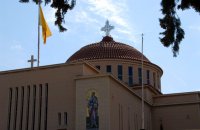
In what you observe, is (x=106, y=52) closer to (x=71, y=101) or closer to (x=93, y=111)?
(x=71, y=101)

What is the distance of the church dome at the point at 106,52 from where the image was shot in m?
44.2

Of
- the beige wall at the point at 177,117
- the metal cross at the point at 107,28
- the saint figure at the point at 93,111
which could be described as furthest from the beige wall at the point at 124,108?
the metal cross at the point at 107,28

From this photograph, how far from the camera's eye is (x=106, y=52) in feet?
147

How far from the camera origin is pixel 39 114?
33625mm

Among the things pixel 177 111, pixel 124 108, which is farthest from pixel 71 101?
pixel 177 111

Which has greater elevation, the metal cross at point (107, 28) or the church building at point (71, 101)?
the metal cross at point (107, 28)

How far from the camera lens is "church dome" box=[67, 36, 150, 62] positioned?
44.2m

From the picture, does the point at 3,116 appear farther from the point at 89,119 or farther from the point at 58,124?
the point at 89,119

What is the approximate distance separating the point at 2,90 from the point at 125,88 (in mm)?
10306

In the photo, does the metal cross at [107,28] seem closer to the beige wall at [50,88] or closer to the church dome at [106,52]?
the church dome at [106,52]

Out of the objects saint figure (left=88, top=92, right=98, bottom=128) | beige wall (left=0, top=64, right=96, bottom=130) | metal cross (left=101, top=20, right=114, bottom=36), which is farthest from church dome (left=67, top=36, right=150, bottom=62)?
saint figure (left=88, top=92, right=98, bottom=128)

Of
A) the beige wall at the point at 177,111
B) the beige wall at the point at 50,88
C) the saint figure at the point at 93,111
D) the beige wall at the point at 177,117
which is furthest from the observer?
the beige wall at the point at 177,111

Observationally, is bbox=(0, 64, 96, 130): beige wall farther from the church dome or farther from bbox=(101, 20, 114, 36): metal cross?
bbox=(101, 20, 114, 36): metal cross

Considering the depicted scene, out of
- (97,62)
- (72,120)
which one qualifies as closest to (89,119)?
(72,120)
